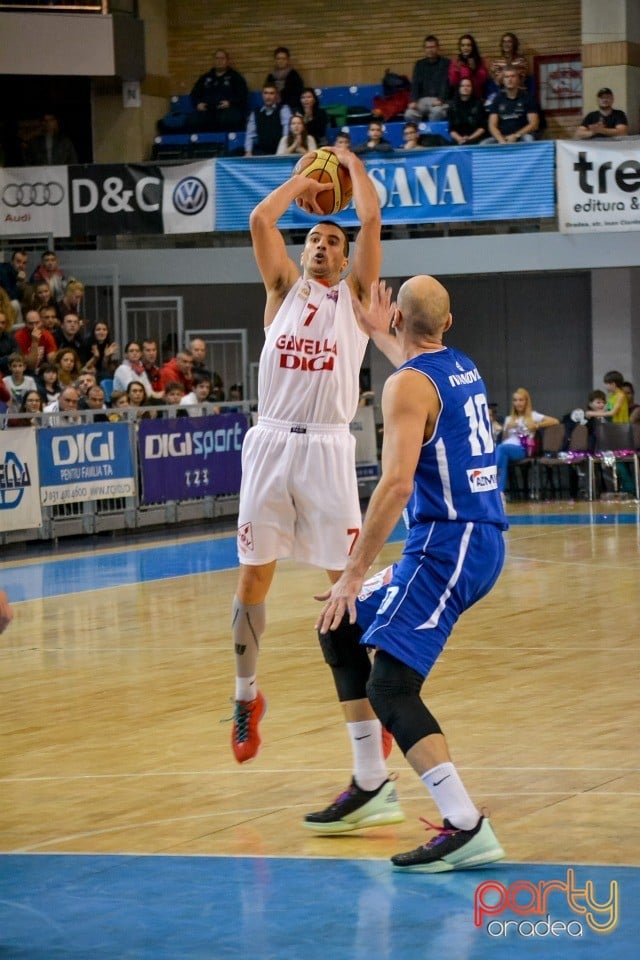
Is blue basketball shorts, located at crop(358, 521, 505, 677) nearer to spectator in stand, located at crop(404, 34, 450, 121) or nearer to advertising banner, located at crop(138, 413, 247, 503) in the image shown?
advertising banner, located at crop(138, 413, 247, 503)

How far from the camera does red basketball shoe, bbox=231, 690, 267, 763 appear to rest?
21.0ft

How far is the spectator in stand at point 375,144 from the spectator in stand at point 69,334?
4.75 meters

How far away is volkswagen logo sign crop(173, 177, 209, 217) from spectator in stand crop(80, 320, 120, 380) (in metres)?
3.09

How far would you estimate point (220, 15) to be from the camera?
2736 cm

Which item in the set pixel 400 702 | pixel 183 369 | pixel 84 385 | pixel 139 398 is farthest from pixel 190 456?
pixel 400 702

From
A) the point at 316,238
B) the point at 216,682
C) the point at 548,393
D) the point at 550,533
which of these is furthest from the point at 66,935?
the point at 548,393

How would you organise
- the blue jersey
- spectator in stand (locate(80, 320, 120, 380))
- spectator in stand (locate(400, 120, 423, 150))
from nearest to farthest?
the blue jersey < spectator in stand (locate(80, 320, 120, 380)) < spectator in stand (locate(400, 120, 423, 150))

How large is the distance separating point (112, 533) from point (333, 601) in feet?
41.2

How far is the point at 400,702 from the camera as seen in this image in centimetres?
505

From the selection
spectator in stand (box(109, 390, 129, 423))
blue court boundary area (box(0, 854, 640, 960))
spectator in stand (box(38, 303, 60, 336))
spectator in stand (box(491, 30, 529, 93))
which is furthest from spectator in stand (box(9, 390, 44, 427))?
blue court boundary area (box(0, 854, 640, 960))

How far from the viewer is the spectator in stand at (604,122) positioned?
824 inches

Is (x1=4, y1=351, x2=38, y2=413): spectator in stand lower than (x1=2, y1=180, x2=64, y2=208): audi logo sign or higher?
lower

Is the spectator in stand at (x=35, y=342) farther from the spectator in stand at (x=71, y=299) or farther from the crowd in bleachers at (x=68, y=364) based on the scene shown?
the spectator in stand at (x=71, y=299)

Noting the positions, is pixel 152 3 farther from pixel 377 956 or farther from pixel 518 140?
pixel 377 956
